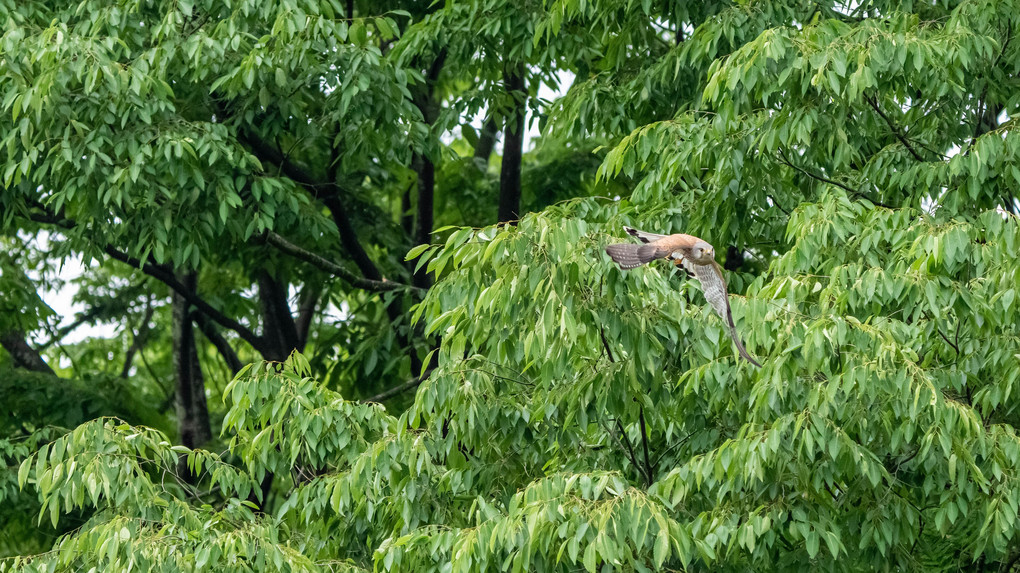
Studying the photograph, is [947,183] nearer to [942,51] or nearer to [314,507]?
[942,51]

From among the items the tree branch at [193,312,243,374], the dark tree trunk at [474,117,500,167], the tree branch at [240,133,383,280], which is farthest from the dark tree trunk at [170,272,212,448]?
the dark tree trunk at [474,117,500,167]

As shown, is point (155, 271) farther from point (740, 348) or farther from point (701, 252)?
point (740, 348)

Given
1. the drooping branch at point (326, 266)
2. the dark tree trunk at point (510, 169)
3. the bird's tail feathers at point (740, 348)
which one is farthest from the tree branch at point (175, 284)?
the bird's tail feathers at point (740, 348)

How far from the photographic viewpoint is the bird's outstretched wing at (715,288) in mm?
5094

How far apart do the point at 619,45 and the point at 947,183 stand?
2.64 metres

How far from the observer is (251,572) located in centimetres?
527

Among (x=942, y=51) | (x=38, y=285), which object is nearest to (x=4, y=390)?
(x=38, y=285)

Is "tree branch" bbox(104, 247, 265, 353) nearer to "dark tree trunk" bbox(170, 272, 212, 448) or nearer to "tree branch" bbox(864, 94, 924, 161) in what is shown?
"dark tree trunk" bbox(170, 272, 212, 448)

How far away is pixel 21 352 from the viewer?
1159 centimetres

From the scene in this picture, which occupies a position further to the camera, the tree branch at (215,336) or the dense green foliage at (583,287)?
the tree branch at (215,336)

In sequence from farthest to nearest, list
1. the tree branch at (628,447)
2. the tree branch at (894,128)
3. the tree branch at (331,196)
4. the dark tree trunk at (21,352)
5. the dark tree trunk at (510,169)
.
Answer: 1. the dark tree trunk at (21,352)
2. the dark tree trunk at (510,169)
3. the tree branch at (331,196)
4. the tree branch at (894,128)
5. the tree branch at (628,447)

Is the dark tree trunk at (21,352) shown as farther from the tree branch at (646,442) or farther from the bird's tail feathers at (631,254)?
the bird's tail feathers at (631,254)

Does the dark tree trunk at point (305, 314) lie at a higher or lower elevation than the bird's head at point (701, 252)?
higher

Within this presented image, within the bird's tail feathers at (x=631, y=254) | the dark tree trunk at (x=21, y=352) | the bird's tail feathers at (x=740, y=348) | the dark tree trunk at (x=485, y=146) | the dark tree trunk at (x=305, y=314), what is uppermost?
the dark tree trunk at (x=485, y=146)
